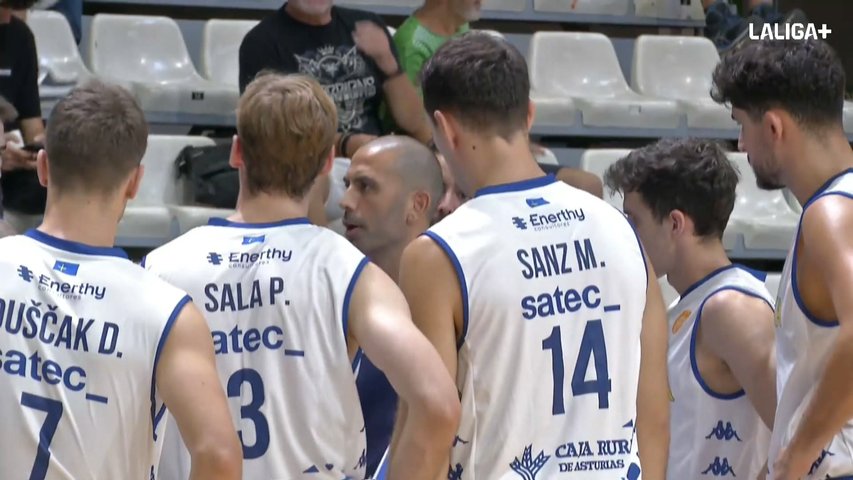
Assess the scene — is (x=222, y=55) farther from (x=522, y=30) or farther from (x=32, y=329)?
(x=32, y=329)

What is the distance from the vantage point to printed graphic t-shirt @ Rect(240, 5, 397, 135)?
5.88m

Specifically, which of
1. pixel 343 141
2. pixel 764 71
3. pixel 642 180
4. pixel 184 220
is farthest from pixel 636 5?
pixel 764 71

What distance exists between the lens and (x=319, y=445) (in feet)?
8.52

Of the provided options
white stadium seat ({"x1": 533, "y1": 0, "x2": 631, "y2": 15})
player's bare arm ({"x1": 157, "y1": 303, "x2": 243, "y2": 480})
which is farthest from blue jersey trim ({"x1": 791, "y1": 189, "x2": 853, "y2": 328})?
white stadium seat ({"x1": 533, "y1": 0, "x2": 631, "y2": 15})

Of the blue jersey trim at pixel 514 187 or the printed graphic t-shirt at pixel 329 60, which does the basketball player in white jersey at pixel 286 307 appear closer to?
the blue jersey trim at pixel 514 187

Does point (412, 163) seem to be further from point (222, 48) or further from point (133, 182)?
point (222, 48)

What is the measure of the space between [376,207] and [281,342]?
123 cm

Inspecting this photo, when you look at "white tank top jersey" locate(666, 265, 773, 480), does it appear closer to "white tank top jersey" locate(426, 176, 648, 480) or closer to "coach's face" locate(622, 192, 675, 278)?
"coach's face" locate(622, 192, 675, 278)

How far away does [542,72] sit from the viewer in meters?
7.89

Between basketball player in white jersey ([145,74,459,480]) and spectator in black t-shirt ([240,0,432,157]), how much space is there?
10.5 ft

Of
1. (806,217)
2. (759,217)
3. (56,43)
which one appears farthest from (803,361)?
(56,43)

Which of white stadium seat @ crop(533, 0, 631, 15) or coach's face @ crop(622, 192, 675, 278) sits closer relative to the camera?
coach's face @ crop(622, 192, 675, 278)

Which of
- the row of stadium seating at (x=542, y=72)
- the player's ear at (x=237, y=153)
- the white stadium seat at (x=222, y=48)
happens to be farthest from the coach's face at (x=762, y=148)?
the white stadium seat at (x=222, y=48)

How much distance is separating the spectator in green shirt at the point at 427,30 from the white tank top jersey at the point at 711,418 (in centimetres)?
317
